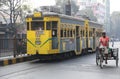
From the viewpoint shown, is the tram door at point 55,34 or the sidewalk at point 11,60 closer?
the sidewalk at point 11,60

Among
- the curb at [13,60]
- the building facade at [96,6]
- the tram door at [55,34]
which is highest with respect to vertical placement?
the building facade at [96,6]

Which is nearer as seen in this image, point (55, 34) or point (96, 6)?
point (55, 34)

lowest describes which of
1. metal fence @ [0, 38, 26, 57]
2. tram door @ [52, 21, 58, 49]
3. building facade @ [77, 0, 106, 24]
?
metal fence @ [0, 38, 26, 57]

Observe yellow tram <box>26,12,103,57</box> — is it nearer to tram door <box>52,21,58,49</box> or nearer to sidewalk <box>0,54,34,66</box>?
tram door <box>52,21,58,49</box>

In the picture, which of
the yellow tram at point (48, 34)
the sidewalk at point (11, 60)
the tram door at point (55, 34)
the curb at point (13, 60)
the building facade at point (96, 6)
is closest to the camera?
the curb at point (13, 60)

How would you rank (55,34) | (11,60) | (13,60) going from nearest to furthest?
(11,60) < (13,60) < (55,34)

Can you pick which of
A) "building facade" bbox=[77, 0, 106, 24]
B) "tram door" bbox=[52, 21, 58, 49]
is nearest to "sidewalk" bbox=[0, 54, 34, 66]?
"tram door" bbox=[52, 21, 58, 49]

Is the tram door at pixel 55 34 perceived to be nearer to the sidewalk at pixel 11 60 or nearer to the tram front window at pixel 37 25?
the tram front window at pixel 37 25

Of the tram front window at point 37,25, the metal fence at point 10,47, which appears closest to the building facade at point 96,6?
the metal fence at point 10,47

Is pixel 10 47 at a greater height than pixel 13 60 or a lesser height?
greater

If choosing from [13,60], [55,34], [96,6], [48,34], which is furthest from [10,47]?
[96,6]

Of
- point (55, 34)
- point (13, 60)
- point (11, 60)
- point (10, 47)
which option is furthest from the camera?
point (10, 47)

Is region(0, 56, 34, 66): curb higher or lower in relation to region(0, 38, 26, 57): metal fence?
lower

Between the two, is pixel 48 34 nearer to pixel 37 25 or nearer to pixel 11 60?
pixel 37 25
